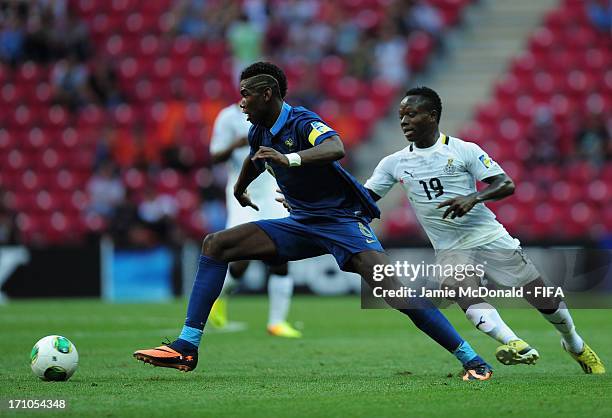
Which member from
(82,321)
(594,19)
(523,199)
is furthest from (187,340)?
(594,19)

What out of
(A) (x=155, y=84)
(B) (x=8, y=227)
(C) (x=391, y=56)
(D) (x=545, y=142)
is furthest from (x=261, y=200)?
(A) (x=155, y=84)

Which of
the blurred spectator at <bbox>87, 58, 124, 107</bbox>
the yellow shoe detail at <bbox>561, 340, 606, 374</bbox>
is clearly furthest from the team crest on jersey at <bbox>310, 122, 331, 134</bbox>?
the blurred spectator at <bbox>87, 58, 124, 107</bbox>

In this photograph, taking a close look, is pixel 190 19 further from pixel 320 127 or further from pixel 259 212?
pixel 320 127

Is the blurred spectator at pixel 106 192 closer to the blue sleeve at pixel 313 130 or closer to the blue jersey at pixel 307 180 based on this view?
the blue jersey at pixel 307 180

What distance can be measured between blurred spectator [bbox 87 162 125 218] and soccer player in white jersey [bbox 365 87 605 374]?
13383 mm

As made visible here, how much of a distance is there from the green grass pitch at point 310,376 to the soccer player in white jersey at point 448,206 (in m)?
0.42

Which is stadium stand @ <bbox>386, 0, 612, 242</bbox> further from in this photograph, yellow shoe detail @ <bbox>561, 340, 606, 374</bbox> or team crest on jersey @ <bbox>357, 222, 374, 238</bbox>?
team crest on jersey @ <bbox>357, 222, 374, 238</bbox>

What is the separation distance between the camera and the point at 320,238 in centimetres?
727

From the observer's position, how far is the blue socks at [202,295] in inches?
283

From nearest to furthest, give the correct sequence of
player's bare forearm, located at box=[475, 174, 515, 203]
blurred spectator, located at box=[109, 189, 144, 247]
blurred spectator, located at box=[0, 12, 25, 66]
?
player's bare forearm, located at box=[475, 174, 515, 203]
blurred spectator, located at box=[109, 189, 144, 247]
blurred spectator, located at box=[0, 12, 25, 66]

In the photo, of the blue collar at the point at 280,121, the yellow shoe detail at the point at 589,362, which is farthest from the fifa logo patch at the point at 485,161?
the yellow shoe detail at the point at 589,362

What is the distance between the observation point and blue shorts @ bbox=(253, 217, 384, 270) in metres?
7.20

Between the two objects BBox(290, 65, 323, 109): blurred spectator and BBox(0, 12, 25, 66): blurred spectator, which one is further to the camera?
BBox(0, 12, 25, 66): blurred spectator

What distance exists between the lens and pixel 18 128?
22.7 metres
